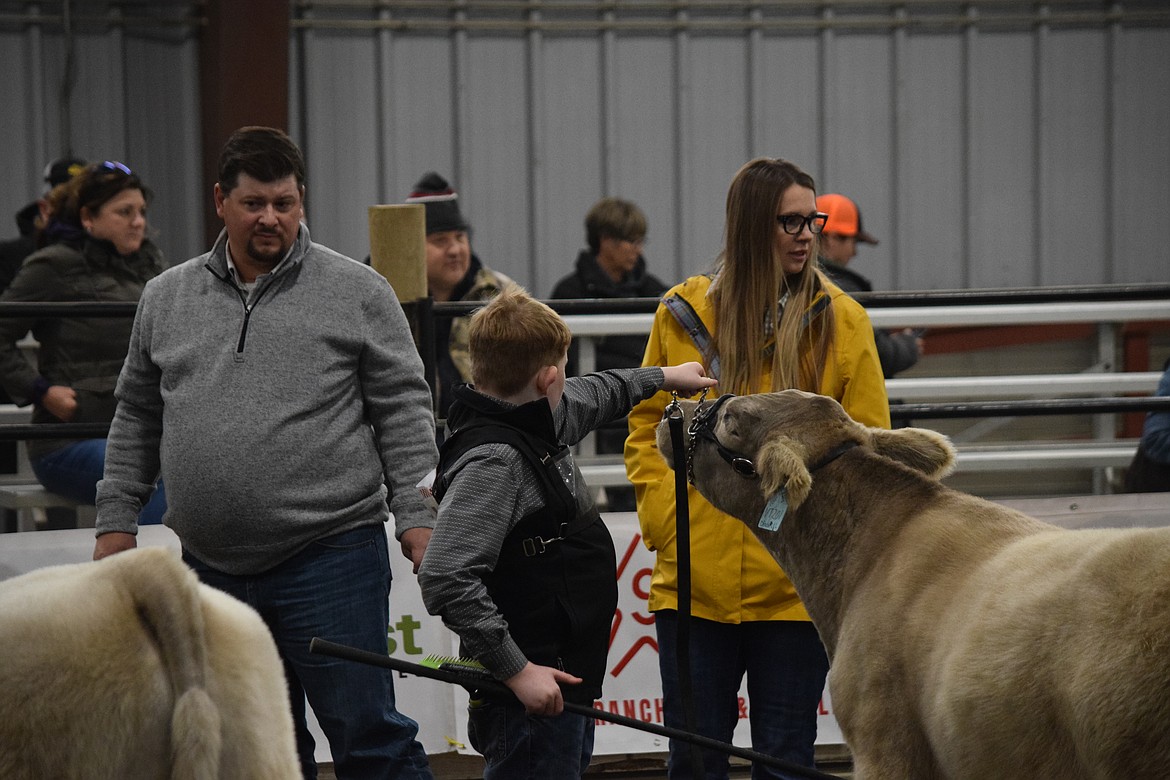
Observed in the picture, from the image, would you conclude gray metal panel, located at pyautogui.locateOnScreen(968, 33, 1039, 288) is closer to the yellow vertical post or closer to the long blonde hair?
the yellow vertical post

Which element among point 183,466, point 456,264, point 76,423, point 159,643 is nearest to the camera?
point 159,643

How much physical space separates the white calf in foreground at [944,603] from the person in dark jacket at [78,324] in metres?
2.79

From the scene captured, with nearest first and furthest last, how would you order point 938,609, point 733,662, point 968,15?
1. point 938,609
2. point 733,662
3. point 968,15

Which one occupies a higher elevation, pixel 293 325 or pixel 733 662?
pixel 293 325

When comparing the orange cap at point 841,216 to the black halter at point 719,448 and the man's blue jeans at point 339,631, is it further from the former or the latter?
the man's blue jeans at point 339,631

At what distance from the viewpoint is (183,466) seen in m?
3.37

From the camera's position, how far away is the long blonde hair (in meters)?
3.57

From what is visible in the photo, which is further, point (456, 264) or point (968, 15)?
point (968, 15)

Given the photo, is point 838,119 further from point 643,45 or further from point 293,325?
point 293,325

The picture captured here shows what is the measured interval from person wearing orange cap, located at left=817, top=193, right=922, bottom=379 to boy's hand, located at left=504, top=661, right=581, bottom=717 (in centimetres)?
342

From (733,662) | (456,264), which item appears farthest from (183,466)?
(456,264)

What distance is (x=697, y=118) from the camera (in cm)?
1024

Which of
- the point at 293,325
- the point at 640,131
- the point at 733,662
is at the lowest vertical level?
the point at 733,662

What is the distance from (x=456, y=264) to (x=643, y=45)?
15.4 ft
